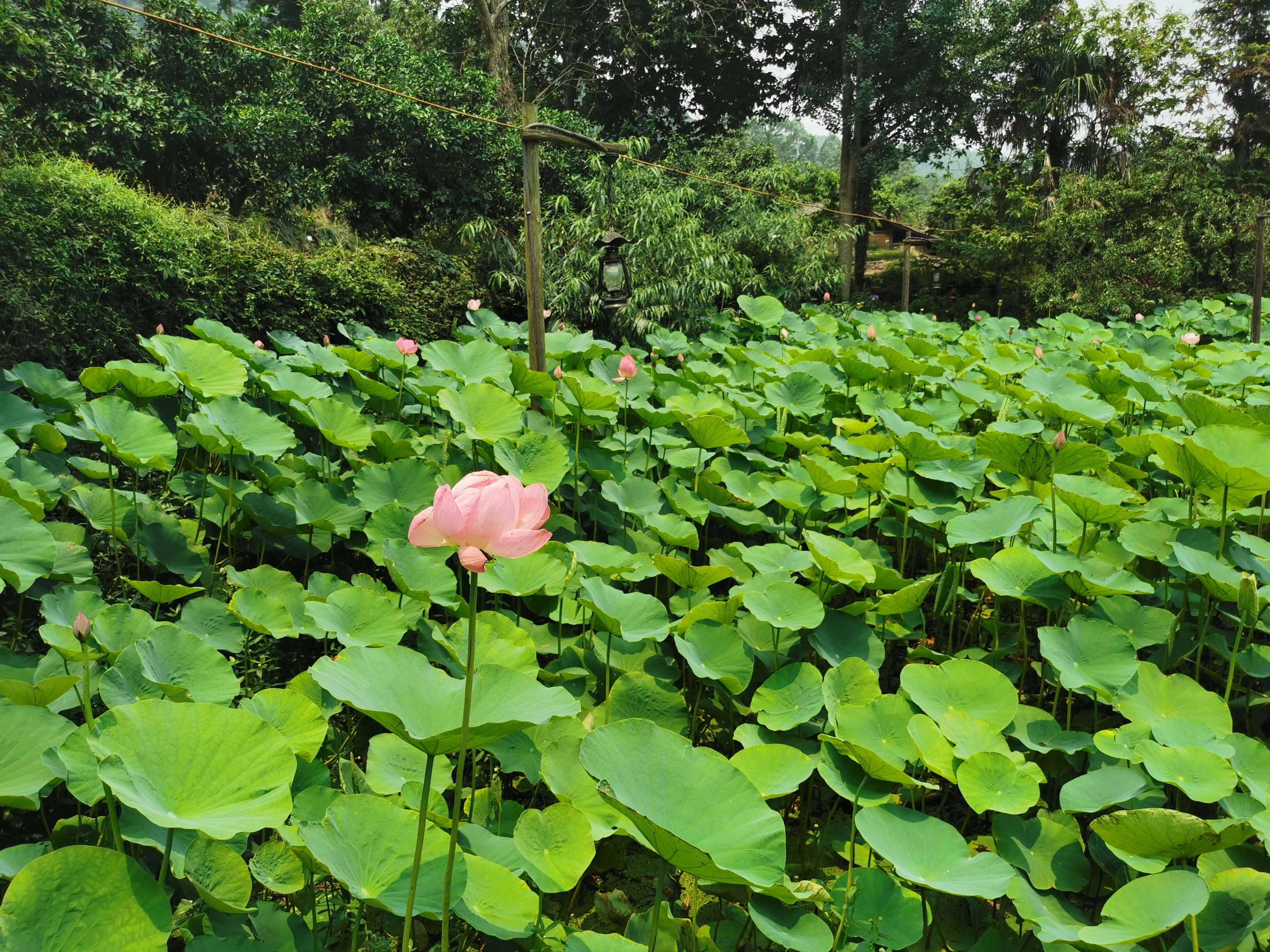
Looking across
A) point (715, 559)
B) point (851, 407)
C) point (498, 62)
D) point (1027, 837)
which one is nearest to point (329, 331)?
point (851, 407)

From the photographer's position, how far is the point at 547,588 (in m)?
1.63

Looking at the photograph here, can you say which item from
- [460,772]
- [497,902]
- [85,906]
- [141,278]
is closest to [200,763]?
[85,906]

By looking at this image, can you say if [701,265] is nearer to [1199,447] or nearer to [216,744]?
[1199,447]

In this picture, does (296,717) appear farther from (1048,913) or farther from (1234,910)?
(1234,910)

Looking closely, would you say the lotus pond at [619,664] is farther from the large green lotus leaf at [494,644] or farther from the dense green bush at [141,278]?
the dense green bush at [141,278]

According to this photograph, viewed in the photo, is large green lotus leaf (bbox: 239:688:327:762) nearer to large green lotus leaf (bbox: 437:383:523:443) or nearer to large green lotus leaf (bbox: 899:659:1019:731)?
large green lotus leaf (bbox: 899:659:1019:731)

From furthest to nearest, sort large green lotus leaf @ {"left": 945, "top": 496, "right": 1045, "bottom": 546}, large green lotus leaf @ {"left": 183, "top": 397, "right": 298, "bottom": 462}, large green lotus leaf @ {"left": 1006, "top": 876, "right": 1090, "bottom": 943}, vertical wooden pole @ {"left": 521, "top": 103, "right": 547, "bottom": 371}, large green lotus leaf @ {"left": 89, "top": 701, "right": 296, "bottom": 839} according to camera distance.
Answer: vertical wooden pole @ {"left": 521, "top": 103, "right": 547, "bottom": 371} → large green lotus leaf @ {"left": 183, "top": 397, "right": 298, "bottom": 462} → large green lotus leaf @ {"left": 945, "top": 496, "right": 1045, "bottom": 546} → large green lotus leaf @ {"left": 1006, "top": 876, "right": 1090, "bottom": 943} → large green lotus leaf @ {"left": 89, "top": 701, "right": 296, "bottom": 839}

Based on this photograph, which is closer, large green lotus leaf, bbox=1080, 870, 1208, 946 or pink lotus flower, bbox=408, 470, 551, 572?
pink lotus flower, bbox=408, 470, 551, 572

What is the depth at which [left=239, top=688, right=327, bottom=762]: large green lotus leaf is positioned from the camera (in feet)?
3.88

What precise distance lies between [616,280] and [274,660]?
241 centimetres

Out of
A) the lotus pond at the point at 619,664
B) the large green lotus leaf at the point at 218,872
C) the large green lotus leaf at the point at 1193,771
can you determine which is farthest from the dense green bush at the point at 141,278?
the large green lotus leaf at the point at 1193,771

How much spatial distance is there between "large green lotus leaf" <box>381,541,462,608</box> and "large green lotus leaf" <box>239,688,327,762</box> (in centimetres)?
39

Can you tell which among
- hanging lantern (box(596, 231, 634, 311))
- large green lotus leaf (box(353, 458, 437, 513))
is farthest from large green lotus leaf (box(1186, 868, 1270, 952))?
hanging lantern (box(596, 231, 634, 311))

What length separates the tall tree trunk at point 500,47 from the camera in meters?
9.77
